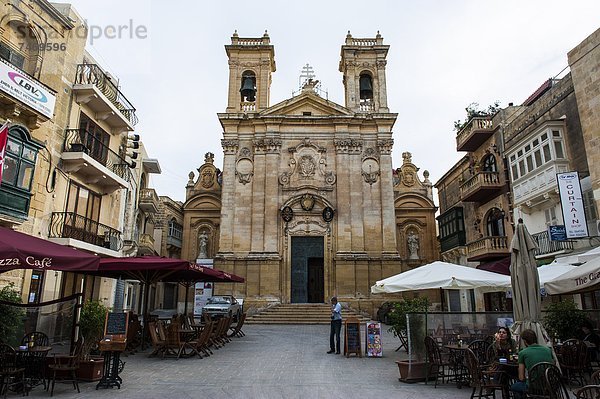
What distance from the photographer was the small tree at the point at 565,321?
9.88m

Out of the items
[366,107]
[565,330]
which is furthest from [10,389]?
[366,107]

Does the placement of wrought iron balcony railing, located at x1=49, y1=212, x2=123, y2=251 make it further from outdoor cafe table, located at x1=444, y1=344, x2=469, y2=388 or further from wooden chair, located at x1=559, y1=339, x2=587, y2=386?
wooden chair, located at x1=559, y1=339, x2=587, y2=386

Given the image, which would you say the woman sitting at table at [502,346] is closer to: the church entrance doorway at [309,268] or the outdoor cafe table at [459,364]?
the outdoor cafe table at [459,364]

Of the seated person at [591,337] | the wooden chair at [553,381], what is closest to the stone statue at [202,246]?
the seated person at [591,337]

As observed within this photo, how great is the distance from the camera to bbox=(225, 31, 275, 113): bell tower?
31938mm

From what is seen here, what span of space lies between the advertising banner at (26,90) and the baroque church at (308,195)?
1637cm

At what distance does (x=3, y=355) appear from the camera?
7484 millimetres

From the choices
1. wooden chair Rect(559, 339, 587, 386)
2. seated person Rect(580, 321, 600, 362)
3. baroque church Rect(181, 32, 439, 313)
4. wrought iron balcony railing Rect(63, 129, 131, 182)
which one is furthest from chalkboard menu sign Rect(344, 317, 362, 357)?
baroque church Rect(181, 32, 439, 313)

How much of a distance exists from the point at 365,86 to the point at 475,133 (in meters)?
12.1

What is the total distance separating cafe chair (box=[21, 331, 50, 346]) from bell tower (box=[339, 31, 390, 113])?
2664cm

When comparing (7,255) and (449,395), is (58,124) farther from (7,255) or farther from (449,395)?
(449,395)

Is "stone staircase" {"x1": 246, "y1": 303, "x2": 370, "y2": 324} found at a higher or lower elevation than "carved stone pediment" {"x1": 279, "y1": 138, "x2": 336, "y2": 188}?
lower

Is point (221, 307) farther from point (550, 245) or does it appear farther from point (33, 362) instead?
point (550, 245)

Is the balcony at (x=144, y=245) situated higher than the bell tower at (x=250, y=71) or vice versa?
the bell tower at (x=250, y=71)
